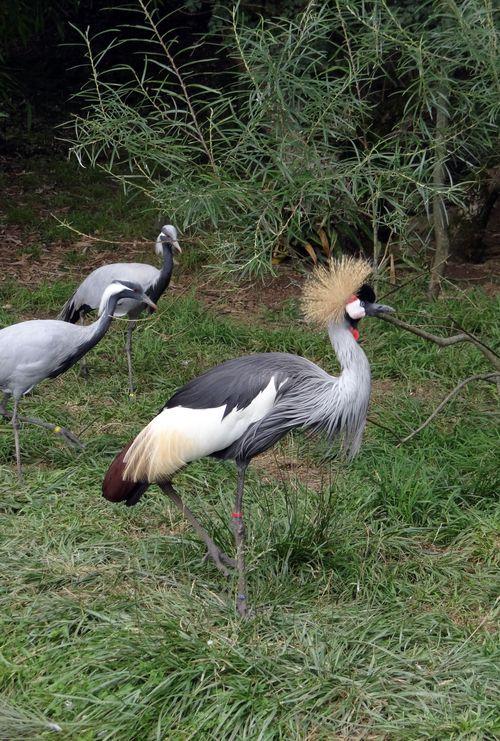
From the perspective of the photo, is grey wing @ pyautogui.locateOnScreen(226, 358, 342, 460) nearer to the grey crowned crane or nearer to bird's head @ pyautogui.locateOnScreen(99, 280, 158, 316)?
the grey crowned crane

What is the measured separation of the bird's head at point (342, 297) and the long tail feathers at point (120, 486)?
1.02 meters

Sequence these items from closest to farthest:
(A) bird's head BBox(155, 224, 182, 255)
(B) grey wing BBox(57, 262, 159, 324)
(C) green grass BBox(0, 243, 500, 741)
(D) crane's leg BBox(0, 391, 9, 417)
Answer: (C) green grass BBox(0, 243, 500, 741) < (D) crane's leg BBox(0, 391, 9, 417) < (B) grey wing BBox(57, 262, 159, 324) < (A) bird's head BBox(155, 224, 182, 255)

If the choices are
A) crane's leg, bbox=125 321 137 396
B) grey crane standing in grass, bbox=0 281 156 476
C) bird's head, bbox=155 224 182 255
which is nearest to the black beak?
grey crane standing in grass, bbox=0 281 156 476

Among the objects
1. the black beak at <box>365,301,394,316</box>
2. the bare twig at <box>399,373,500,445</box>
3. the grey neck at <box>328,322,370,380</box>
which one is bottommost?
the bare twig at <box>399,373,500,445</box>

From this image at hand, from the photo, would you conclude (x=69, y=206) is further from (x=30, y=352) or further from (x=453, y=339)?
(x=453, y=339)

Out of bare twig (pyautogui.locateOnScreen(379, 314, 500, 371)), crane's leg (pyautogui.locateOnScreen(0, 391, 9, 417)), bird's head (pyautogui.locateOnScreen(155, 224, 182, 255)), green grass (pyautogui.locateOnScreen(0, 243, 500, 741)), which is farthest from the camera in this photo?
bird's head (pyautogui.locateOnScreen(155, 224, 182, 255))

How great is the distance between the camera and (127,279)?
21.8ft

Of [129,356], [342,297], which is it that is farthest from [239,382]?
[129,356]

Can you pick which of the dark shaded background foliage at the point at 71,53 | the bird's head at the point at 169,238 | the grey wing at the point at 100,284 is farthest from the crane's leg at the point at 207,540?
the dark shaded background foliage at the point at 71,53

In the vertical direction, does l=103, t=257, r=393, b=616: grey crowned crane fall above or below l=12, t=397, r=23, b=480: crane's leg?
above

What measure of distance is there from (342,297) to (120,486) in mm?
1221

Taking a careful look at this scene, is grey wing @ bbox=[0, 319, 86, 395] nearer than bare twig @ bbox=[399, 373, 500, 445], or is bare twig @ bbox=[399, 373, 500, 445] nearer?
bare twig @ bbox=[399, 373, 500, 445]

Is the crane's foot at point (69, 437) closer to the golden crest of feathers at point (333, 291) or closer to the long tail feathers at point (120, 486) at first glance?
the long tail feathers at point (120, 486)

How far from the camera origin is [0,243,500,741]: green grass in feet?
10.8
